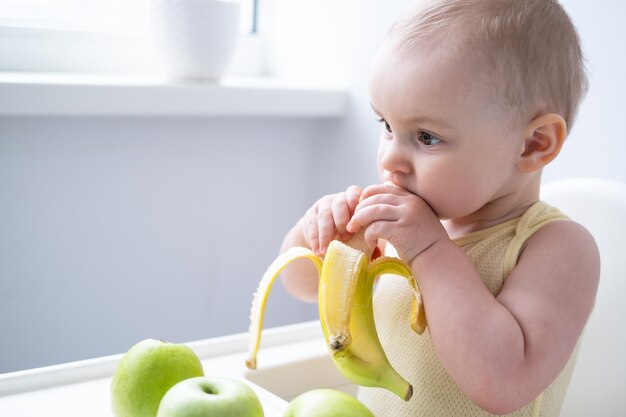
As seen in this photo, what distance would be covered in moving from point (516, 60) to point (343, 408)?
38 centimetres

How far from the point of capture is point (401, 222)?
0.80 meters

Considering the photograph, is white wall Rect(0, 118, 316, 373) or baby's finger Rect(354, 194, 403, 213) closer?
baby's finger Rect(354, 194, 403, 213)

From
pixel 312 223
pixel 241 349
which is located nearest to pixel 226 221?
pixel 241 349

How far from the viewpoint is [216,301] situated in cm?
172

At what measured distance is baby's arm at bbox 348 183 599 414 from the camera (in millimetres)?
756

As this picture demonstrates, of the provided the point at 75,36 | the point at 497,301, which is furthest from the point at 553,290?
the point at 75,36

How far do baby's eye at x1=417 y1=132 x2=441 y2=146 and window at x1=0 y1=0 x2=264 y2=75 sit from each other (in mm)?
913

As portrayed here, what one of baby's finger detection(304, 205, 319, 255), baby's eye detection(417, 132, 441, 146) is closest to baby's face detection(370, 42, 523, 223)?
baby's eye detection(417, 132, 441, 146)

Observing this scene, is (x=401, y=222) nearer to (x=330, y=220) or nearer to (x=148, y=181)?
(x=330, y=220)

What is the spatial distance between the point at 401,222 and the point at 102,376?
391 mm

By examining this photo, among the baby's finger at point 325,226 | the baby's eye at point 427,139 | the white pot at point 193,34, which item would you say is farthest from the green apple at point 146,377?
the white pot at point 193,34

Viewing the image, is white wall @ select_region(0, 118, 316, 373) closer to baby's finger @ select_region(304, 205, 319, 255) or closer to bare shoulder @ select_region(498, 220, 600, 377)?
baby's finger @ select_region(304, 205, 319, 255)

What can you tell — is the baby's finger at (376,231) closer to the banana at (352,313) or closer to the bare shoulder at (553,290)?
the banana at (352,313)

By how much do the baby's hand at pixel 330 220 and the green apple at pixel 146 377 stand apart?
208 mm
